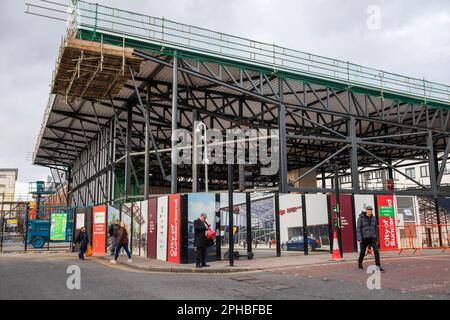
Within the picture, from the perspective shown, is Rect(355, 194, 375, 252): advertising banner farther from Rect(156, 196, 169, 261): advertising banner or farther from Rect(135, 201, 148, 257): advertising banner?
Rect(135, 201, 148, 257): advertising banner

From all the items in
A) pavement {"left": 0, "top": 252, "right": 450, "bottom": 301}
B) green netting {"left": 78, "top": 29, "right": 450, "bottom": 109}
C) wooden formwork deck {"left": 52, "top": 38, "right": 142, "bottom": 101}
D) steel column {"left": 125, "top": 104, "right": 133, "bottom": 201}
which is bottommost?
pavement {"left": 0, "top": 252, "right": 450, "bottom": 301}

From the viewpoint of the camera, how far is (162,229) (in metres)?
16.6

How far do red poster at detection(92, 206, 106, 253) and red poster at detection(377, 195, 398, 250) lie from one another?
14475 mm

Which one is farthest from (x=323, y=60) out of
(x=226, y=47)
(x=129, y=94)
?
(x=129, y=94)

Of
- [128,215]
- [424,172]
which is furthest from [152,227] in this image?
[424,172]

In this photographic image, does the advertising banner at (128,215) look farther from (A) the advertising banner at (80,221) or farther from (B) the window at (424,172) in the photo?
(B) the window at (424,172)

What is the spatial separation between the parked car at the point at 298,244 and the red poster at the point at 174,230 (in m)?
4.68

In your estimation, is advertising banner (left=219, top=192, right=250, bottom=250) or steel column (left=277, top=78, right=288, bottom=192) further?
steel column (left=277, top=78, right=288, bottom=192)

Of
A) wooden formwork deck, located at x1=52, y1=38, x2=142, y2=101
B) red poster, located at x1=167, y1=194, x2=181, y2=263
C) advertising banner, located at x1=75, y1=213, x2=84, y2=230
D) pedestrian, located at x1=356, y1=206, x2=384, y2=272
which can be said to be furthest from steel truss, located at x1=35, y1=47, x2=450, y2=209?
pedestrian, located at x1=356, y1=206, x2=384, y2=272

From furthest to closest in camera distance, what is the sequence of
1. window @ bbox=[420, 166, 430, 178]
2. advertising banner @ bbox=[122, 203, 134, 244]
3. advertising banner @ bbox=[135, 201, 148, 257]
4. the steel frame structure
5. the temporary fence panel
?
window @ bbox=[420, 166, 430, 178], the temporary fence panel, the steel frame structure, advertising banner @ bbox=[122, 203, 134, 244], advertising banner @ bbox=[135, 201, 148, 257]

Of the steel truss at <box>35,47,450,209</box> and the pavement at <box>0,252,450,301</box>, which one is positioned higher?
the steel truss at <box>35,47,450,209</box>

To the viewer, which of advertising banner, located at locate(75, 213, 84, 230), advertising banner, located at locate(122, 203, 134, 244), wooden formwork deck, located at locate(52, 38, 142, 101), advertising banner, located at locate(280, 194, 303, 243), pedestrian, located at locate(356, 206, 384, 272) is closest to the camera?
pedestrian, located at locate(356, 206, 384, 272)

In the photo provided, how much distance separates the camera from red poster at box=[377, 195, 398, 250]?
63.5 ft
